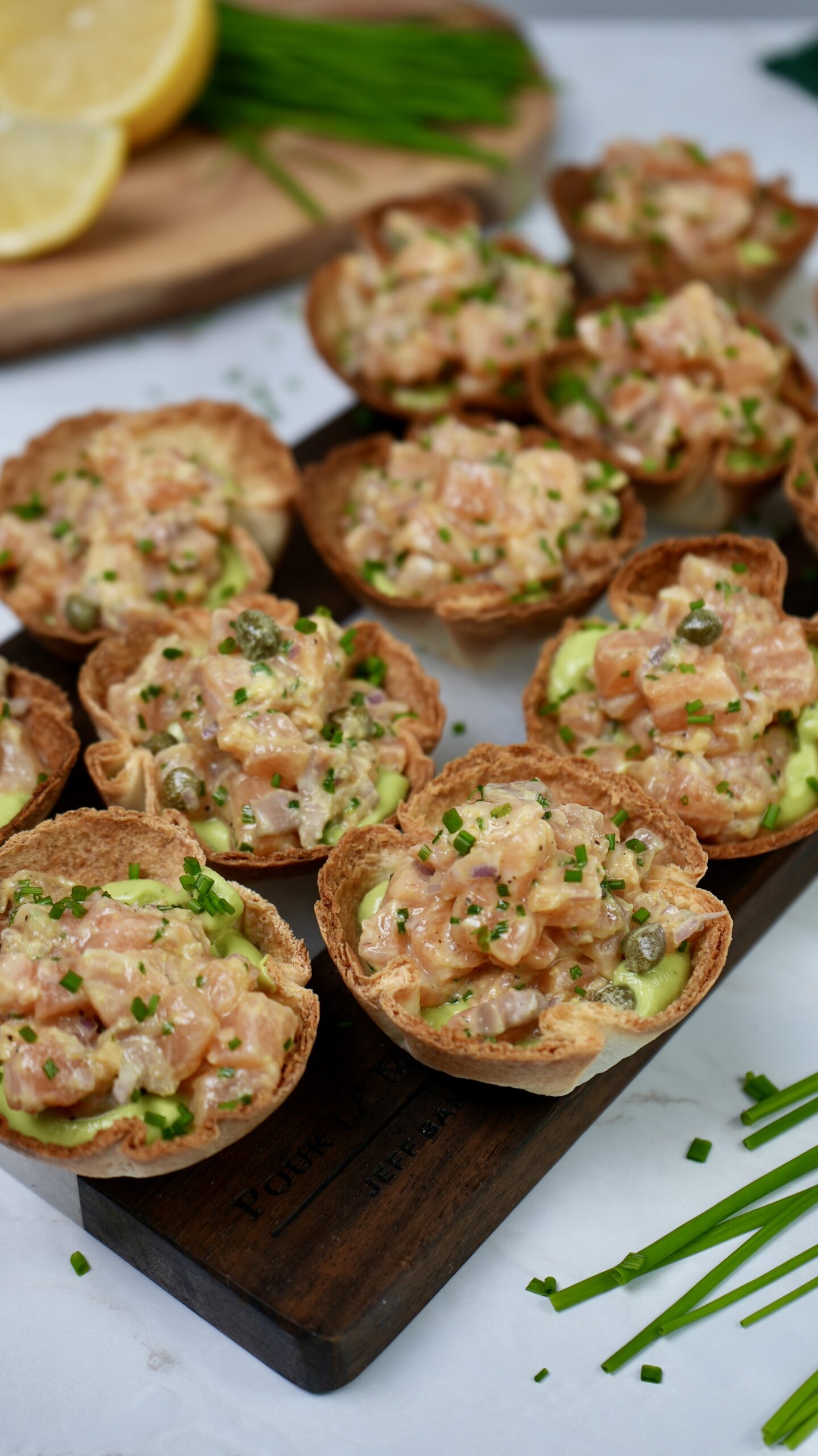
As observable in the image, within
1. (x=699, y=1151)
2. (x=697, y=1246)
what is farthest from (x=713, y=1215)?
(x=699, y=1151)

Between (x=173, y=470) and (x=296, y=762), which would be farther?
(x=173, y=470)

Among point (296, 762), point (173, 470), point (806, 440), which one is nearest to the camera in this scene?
point (296, 762)

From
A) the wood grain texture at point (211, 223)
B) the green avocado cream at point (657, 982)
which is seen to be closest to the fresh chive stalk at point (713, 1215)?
the green avocado cream at point (657, 982)

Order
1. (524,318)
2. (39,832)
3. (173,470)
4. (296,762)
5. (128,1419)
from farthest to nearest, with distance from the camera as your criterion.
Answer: (524,318), (173,470), (296,762), (39,832), (128,1419)

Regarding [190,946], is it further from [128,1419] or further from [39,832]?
[128,1419]

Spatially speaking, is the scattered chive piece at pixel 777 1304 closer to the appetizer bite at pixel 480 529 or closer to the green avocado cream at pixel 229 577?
the appetizer bite at pixel 480 529

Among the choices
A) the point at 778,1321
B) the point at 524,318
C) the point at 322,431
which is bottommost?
the point at 778,1321

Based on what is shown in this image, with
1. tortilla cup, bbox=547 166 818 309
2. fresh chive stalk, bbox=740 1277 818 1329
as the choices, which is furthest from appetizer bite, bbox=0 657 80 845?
tortilla cup, bbox=547 166 818 309

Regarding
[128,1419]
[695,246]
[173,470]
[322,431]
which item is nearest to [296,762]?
[173,470]
